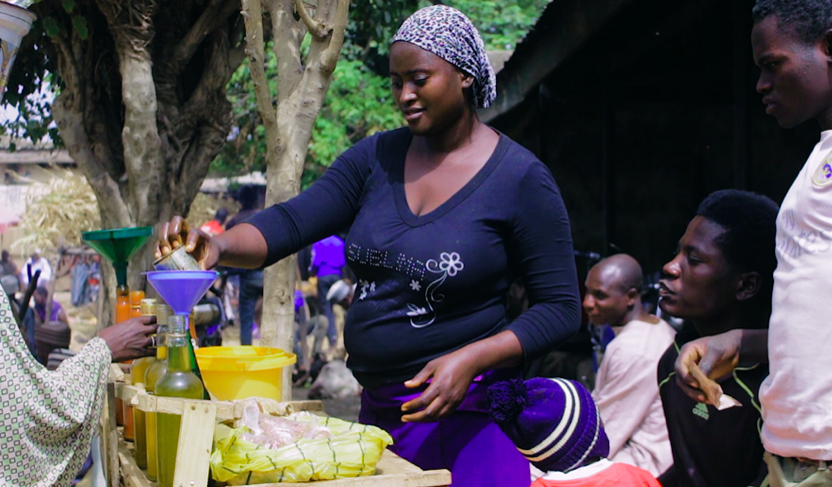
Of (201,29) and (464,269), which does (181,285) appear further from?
(201,29)

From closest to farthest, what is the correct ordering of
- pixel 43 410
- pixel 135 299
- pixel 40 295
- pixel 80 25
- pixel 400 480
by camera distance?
1. pixel 400 480
2. pixel 43 410
3. pixel 135 299
4. pixel 80 25
5. pixel 40 295

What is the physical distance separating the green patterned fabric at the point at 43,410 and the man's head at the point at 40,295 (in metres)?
7.37

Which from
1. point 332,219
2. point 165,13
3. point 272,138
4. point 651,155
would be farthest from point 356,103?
point 332,219

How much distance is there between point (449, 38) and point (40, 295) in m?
8.38

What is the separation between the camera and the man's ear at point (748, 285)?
2135 mm

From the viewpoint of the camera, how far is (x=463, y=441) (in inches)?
79.4

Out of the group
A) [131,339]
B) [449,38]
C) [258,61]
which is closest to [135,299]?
[131,339]

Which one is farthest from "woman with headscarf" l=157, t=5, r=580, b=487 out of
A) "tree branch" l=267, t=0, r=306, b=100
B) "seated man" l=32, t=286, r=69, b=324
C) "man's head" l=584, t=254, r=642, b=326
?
"seated man" l=32, t=286, r=69, b=324

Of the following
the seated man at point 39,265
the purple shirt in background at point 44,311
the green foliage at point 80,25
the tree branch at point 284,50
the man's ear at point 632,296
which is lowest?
the purple shirt in background at point 44,311

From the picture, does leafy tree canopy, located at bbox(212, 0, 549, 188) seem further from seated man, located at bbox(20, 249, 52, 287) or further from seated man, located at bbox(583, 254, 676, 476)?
seated man, located at bbox(583, 254, 676, 476)

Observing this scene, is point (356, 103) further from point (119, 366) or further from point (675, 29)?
point (119, 366)

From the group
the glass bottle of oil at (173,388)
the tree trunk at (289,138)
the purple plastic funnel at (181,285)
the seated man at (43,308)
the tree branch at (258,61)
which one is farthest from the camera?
the seated man at (43,308)

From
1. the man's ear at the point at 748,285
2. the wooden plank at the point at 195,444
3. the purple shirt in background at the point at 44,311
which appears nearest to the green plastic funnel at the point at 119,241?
the wooden plank at the point at 195,444

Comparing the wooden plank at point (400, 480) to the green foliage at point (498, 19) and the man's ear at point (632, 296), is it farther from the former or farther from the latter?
the green foliage at point (498, 19)
